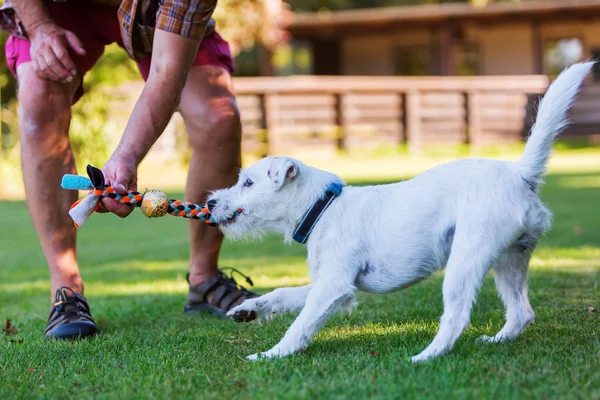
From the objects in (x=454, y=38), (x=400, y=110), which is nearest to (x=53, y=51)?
(x=400, y=110)

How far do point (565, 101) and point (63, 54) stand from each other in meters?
2.38

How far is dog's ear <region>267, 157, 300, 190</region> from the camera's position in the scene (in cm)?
344

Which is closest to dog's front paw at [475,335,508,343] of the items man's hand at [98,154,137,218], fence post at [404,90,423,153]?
man's hand at [98,154,137,218]

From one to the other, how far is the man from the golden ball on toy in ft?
0.96

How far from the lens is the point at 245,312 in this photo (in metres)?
3.50

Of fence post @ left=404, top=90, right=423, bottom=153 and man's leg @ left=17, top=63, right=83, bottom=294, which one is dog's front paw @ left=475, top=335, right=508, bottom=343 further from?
fence post @ left=404, top=90, right=423, bottom=153

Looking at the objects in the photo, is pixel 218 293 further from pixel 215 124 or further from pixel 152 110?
pixel 152 110

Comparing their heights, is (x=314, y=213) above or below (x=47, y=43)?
below

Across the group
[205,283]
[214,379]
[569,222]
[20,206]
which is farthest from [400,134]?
[214,379]

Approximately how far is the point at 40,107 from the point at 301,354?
6.36 feet

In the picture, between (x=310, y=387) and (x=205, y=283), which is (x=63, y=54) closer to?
(x=205, y=283)

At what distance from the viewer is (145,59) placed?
4.21 metres

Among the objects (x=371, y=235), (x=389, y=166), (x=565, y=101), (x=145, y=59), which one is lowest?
(x=389, y=166)

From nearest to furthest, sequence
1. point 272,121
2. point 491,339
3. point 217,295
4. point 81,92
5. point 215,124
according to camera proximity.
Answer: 1. point 491,339
2. point 215,124
3. point 217,295
4. point 81,92
5. point 272,121
